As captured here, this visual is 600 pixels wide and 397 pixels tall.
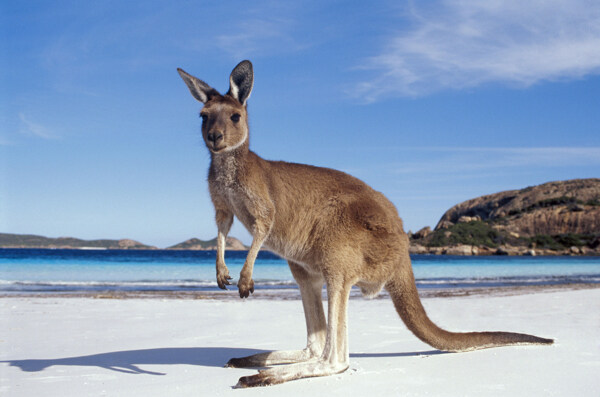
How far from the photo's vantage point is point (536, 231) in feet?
207

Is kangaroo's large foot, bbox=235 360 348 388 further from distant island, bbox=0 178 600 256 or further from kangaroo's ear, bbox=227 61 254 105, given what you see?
distant island, bbox=0 178 600 256

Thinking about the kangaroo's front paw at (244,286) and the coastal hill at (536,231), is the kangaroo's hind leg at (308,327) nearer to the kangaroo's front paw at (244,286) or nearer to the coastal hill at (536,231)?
the kangaroo's front paw at (244,286)

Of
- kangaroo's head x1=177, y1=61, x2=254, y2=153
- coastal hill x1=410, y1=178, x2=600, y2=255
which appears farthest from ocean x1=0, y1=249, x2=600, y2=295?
coastal hill x1=410, y1=178, x2=600, y2=255

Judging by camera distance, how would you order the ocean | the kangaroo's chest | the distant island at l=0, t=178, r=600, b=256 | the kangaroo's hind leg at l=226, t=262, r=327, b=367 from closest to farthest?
the kangaroo's chest
the kangaroo's hind leg at l=226, t=262, r=327, b=367
the ocean
the distant island at l=0, t=178, r=600, b=256

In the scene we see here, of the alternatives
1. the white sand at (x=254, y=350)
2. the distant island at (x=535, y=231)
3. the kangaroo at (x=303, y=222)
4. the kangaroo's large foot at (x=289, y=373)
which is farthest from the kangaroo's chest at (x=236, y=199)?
the distant island at (x=535, y=231)

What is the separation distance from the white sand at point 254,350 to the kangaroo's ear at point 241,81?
1.90 metres

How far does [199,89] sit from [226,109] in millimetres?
321

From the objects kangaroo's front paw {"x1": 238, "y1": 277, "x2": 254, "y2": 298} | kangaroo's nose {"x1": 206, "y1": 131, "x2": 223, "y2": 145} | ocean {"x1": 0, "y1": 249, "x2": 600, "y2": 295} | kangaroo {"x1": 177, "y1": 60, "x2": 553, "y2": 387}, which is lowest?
ocean {"x1": 0, "y1": 249, "x2": 600, "y2": 295}

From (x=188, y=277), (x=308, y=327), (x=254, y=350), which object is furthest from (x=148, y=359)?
(x=188, y=277)

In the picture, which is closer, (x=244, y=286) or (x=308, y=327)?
(x=244, y=286)

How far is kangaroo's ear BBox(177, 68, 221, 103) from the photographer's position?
3744 mm

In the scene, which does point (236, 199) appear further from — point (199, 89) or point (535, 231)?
point (535, 231)

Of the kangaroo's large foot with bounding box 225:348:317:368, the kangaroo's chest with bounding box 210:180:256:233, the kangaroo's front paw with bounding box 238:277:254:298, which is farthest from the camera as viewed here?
the kangaroo's large foot with bounding box 225:348:317:368

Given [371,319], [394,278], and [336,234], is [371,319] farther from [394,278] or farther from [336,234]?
[336,234]
